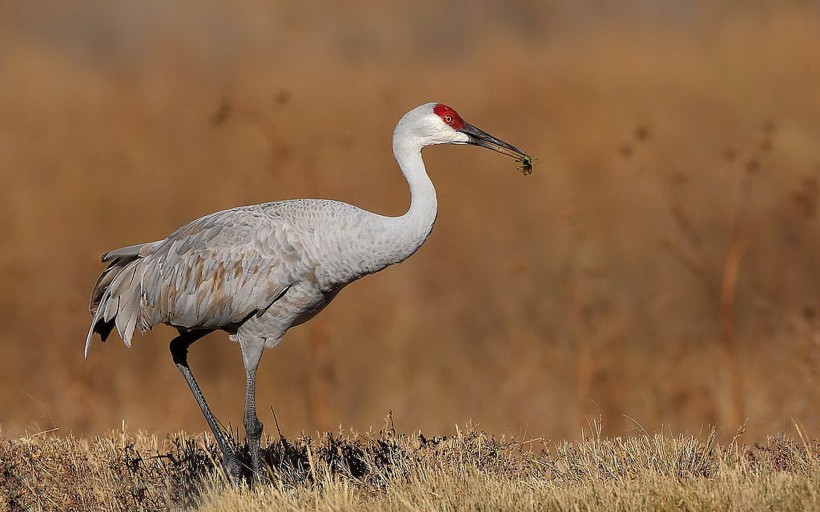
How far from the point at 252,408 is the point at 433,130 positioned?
4.73ft

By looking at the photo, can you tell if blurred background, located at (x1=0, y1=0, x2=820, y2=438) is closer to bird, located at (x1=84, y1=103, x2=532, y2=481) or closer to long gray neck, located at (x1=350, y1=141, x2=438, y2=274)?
bird, located at (x1=84, y1=103, x2=532, y2=481)

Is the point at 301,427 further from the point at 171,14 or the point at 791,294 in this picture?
the point at 171,14

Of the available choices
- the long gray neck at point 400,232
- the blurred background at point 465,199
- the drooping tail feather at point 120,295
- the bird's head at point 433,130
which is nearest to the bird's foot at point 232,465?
the drooping tail feather at point 120,295

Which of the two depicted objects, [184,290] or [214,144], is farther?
[214,144]

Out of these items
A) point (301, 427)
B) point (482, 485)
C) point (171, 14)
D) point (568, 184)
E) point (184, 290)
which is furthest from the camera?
point (171, 14)

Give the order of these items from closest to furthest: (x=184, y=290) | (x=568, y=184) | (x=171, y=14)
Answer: (x=184, y=290) < (x=568, y=184) < (x=171, y=14)

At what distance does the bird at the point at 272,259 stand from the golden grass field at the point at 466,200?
175cm

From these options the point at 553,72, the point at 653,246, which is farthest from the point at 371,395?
the point at 553,72

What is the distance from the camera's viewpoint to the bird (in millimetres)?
5480

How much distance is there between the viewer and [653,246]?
31.8 feet

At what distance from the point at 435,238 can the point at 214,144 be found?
6.82ft

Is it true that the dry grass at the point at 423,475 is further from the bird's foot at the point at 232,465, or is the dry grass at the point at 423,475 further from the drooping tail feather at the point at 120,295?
the drooping tail feather at the point at 120,295

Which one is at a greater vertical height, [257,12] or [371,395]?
[257,12]

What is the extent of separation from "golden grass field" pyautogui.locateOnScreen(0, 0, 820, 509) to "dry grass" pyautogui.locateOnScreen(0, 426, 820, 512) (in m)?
1.97
